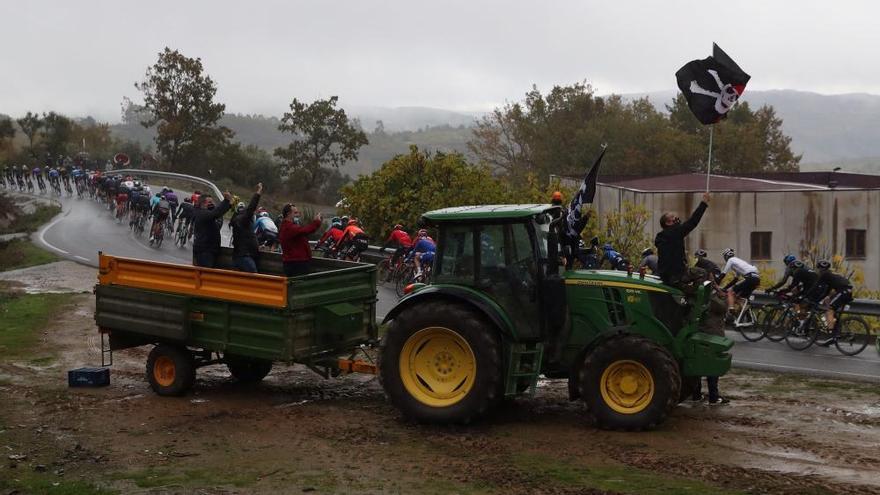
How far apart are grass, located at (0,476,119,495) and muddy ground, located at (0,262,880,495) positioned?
0.08ft

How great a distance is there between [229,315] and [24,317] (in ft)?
30.3

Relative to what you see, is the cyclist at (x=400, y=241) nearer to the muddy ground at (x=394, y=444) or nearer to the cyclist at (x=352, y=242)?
the cyclist at (x=352, y=242)

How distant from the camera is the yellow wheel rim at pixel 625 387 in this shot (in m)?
10.6

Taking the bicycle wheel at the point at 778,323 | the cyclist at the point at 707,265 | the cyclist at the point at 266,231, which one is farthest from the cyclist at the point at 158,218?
the bicycle wheel at the point at 778,323

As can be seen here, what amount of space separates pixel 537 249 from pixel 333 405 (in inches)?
137

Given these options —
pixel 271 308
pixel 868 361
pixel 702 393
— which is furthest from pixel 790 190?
pixel 271 308

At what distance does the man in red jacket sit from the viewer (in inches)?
529

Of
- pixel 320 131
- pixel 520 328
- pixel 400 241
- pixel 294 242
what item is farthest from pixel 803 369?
pixel 320 131

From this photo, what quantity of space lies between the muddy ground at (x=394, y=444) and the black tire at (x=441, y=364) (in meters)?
0.26

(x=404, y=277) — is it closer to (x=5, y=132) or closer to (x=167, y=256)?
(x=167, y=256)

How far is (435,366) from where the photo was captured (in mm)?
11312

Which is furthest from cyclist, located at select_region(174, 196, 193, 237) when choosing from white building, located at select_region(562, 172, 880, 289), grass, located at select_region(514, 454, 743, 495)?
grass, located at select_region(514, 454, 743, 495)

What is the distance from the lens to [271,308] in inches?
470

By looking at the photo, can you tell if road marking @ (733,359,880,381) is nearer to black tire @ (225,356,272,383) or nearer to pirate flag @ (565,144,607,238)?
pirate flag @ (565,144,607,238)
